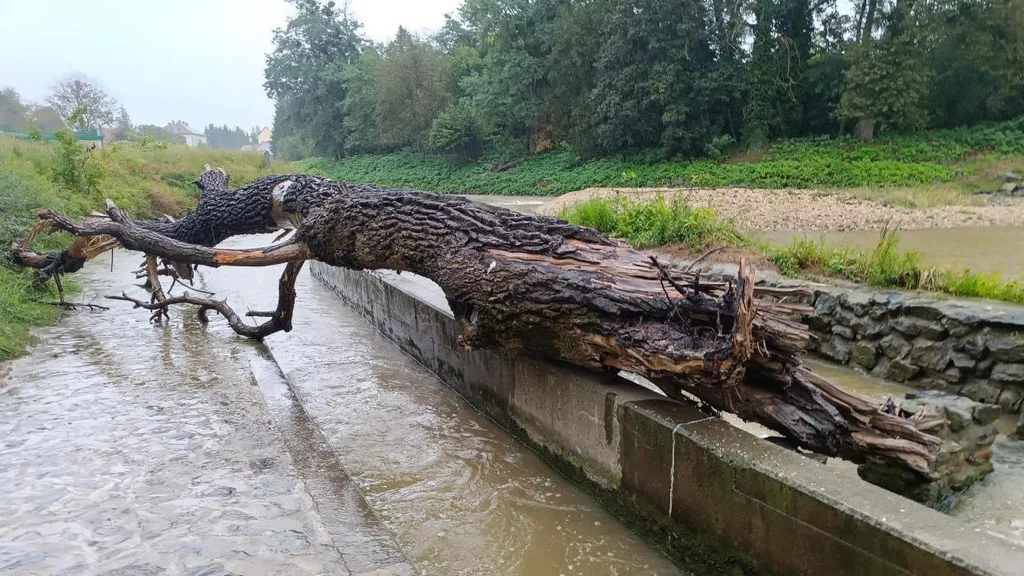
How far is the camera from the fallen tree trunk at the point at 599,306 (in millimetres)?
3193

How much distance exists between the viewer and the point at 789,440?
337 centimetres

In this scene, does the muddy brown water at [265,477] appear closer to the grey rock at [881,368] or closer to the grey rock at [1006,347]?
the grey rock at [1006,347]

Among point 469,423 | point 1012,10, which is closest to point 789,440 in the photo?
point 469,423

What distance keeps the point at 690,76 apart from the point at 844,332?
1140 inches

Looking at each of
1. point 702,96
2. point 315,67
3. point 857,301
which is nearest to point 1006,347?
point 857,301

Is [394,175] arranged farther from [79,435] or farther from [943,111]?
[79,435]

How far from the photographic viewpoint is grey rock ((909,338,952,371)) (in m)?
5.50

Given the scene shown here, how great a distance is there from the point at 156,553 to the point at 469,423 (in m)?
2.47

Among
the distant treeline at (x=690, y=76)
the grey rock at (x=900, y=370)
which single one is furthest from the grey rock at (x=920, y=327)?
the distant treeline at (x=690, y=76)

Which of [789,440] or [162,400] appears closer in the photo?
[789,440]

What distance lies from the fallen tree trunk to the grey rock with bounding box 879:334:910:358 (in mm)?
2562

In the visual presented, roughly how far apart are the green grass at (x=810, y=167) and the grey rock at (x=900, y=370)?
405 inches

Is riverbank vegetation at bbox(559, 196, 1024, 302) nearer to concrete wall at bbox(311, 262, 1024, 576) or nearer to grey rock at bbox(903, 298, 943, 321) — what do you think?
grey rock at bbox(903, 298, 943, 321)

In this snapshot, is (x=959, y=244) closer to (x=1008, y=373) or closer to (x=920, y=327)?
(x=920, y=327)
